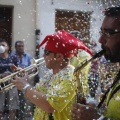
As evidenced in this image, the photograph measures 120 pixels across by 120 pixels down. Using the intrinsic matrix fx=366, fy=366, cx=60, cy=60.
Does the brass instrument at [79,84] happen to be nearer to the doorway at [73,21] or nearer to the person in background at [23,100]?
the person in background at [23,100]

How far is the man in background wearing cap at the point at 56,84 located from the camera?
2.76 meters

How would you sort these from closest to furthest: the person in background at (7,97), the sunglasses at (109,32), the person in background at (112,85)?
the person in background at (112,85) → the sunglasses at (109,32) → the person in background at (7,97)

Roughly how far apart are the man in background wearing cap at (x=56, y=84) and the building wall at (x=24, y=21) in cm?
531

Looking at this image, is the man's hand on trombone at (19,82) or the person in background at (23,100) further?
the person in background at (23,100)

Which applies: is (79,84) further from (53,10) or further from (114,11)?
(53,10)

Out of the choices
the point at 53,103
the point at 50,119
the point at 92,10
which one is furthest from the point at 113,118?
the point at 92,10

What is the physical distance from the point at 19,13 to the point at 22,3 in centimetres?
26

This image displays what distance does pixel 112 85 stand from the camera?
1.99 metres

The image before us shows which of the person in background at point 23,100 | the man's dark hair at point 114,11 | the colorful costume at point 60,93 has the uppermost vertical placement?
the man's dark hair at point 114,11

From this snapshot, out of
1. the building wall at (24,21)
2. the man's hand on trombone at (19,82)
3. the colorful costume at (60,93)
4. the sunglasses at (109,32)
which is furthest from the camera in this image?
the building wall at (24,21)

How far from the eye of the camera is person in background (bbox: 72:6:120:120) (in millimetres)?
1896

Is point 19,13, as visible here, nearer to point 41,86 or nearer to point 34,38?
point 34,38

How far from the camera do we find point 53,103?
275 cm

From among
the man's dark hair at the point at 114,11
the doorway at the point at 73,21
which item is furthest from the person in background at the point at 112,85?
the doorway at the point at 73,21
